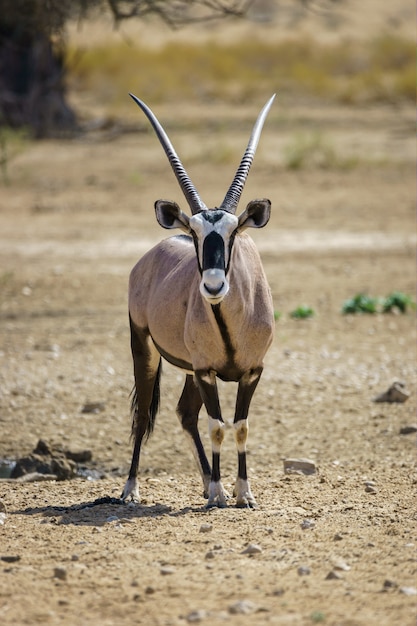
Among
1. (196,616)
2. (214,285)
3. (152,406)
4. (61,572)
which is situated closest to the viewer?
(196,616)

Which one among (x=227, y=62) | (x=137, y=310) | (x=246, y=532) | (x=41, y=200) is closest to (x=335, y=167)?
(x=41, y=200)

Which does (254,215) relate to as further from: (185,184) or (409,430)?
(409,430)

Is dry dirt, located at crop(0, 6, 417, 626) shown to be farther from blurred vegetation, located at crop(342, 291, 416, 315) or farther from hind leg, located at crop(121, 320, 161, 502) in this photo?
hind leg, located at crop(121, 320, 161, 502)

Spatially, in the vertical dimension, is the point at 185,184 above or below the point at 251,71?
above

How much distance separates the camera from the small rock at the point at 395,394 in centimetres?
876

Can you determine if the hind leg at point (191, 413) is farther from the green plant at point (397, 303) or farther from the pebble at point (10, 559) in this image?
the green plant at point (397, 303)

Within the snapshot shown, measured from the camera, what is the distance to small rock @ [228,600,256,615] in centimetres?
449

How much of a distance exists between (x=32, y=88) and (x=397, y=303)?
1718 centimetres

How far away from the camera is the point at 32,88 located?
26.8 m

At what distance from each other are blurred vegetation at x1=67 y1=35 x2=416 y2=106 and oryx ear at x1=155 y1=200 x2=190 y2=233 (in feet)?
91.2

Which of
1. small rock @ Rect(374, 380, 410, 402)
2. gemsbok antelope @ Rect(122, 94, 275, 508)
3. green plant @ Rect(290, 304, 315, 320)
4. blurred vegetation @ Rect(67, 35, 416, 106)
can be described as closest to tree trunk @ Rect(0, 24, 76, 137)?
blurred vegetation @ Rect(67, 35, 416, 106)

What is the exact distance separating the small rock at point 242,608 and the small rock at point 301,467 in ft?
8.85

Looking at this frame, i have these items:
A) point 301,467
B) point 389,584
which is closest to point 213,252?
point 389,584

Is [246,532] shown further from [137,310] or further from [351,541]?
[137,310]
